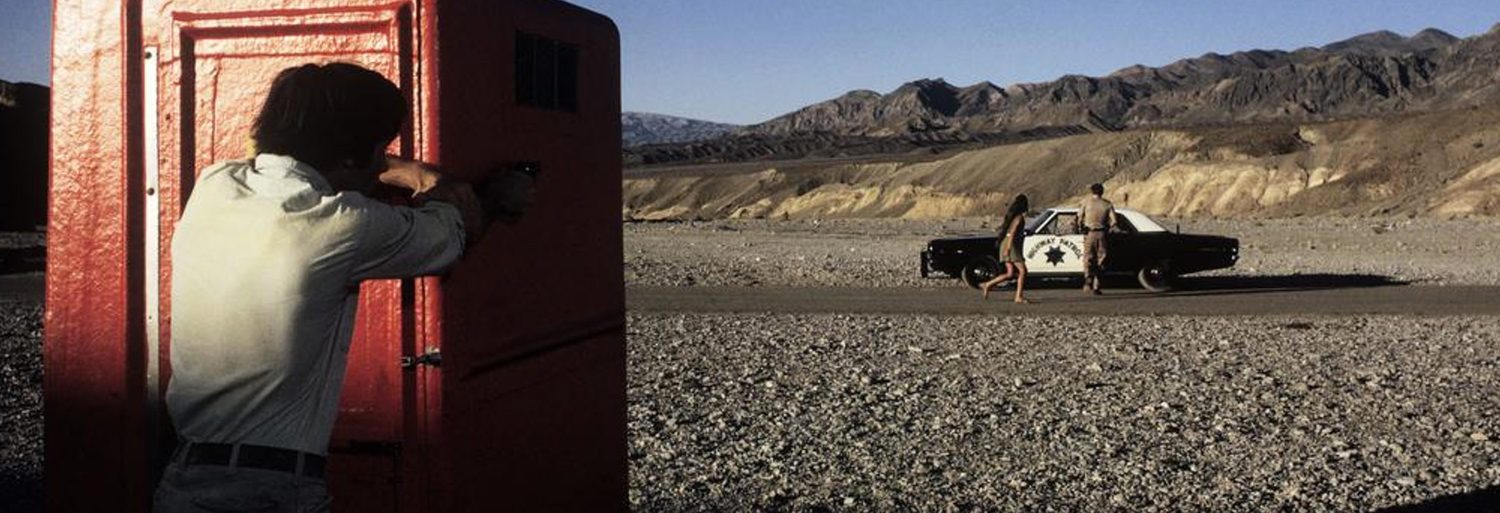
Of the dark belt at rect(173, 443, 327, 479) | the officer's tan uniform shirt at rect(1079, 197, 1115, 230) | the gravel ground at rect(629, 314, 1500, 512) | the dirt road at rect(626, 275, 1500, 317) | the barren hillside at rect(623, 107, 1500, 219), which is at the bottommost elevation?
the gravel ground at rect(629, 314, 1500, 512)

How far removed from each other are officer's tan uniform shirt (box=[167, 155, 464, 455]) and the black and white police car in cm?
1563

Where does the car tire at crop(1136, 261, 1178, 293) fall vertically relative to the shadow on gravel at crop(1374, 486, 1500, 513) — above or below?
above

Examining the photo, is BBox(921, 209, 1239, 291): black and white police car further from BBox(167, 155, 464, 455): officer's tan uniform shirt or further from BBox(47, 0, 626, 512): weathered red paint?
BBox(167, 155, 464, 455): officer's tan uniform shirt

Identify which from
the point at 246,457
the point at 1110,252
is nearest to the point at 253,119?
the point at 246,457

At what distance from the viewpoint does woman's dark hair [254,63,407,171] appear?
8.94 ft

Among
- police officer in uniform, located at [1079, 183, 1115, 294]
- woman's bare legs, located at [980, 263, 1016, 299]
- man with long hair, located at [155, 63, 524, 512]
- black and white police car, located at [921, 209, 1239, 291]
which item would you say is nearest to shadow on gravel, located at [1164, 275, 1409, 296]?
black and white police car, located at [921, 209, 1239, 291]

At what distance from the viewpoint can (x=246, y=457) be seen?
2.72 m

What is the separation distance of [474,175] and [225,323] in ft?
2.45

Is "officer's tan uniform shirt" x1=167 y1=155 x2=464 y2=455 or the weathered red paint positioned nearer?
"officer's tan uniform shirt" x1=167 y1=155 x2=464 y2=455

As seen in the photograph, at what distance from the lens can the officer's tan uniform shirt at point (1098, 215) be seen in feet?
55.8

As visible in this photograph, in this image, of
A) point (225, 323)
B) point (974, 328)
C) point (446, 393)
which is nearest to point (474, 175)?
point (446, 393)

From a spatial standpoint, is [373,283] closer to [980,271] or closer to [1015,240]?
[1015,240]

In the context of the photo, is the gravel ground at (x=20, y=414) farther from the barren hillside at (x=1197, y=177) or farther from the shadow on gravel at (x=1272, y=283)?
the barren hillside at (x=1197, y=177)

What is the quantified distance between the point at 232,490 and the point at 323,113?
2.41ft
